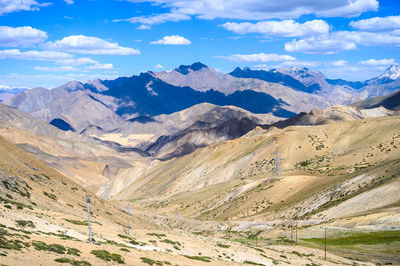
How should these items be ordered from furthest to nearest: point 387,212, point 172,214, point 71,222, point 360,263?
1. point 172,214
2. point 387,212
3. point 360,263
4. point 71,222

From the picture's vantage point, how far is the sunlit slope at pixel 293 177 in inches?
3041

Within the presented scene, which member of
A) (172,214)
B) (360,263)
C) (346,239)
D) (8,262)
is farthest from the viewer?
(172,214)

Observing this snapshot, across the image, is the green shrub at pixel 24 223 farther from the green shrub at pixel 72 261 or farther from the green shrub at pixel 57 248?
the green shrub at pixel 72 261

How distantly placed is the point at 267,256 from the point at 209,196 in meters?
75.1

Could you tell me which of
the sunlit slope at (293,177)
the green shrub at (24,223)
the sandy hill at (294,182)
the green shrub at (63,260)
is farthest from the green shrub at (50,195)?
the sunlit slope at (293,177)

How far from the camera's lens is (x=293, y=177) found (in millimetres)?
99000

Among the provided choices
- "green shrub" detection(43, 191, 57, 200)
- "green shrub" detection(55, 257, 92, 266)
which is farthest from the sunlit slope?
"green shrub" detection(55, 257, 92, 266)

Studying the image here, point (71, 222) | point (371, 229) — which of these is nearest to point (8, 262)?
point (71, 222)

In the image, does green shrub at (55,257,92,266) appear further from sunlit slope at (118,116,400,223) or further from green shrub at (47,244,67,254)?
sunlit slope at (118,116,400,223)

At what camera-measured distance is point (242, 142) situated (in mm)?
175125

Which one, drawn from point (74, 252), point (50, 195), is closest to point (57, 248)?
point (74, 252)

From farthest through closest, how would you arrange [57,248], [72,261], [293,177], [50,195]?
[293,177]
[50,195]
[57,248]
[72,261]

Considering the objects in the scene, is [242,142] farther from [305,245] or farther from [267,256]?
[267,256]

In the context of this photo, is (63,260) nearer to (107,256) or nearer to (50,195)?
(107,256)
